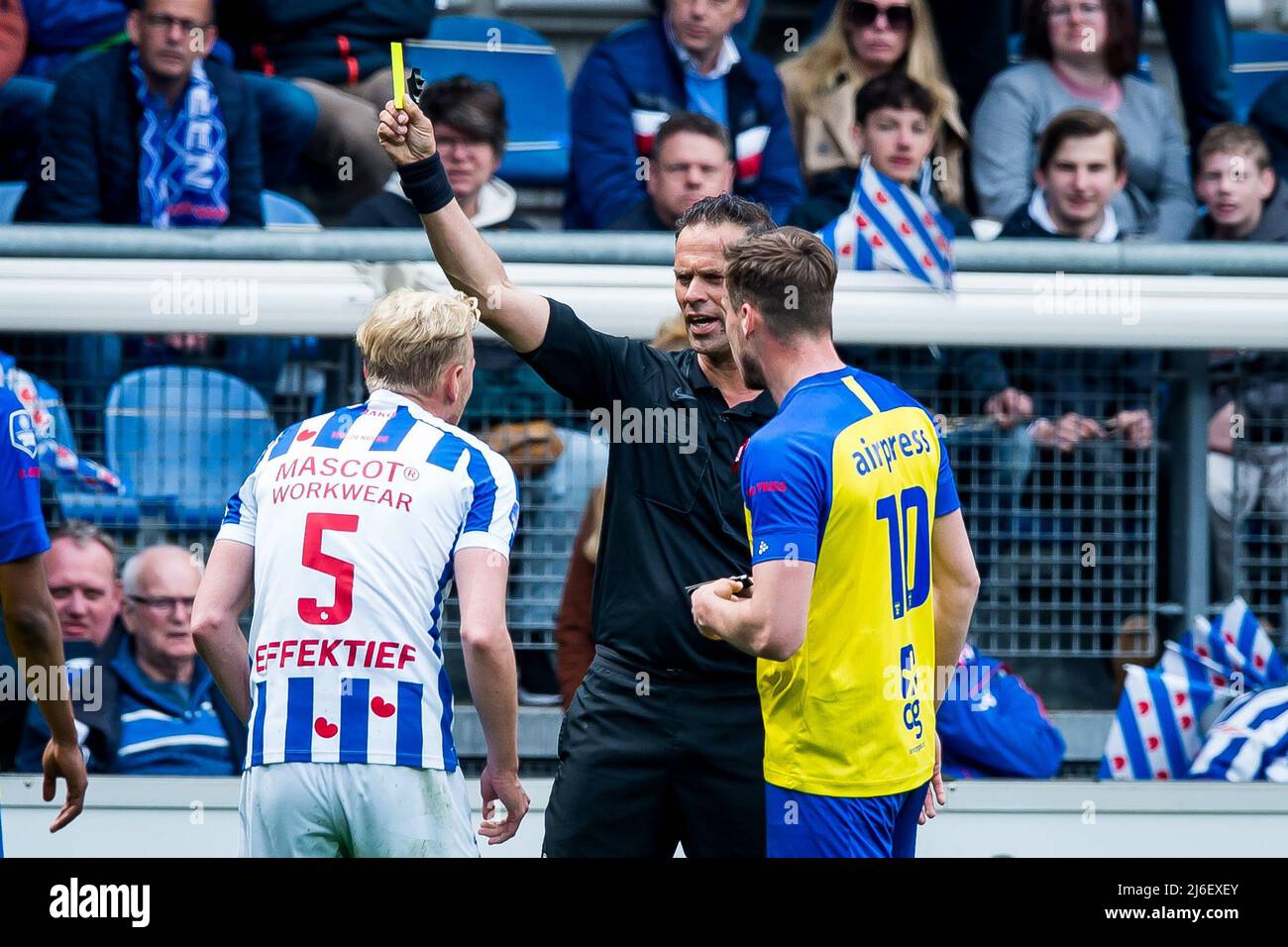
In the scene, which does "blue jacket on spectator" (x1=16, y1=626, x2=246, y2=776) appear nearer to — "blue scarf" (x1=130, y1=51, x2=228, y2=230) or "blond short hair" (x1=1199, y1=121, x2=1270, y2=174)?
"blue scarf" (x1=130, y1=51, x2=228, y2=230)

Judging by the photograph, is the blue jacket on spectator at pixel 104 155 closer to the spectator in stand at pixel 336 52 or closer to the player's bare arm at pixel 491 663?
the spectator in stand at pixel 336 52

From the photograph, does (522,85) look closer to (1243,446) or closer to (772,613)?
(1243,446)

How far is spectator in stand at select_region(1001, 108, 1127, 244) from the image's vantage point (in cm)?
564

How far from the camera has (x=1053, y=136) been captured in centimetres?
567

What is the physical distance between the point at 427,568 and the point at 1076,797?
2.23m

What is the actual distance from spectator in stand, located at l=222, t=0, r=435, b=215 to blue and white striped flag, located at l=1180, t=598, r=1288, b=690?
335cm

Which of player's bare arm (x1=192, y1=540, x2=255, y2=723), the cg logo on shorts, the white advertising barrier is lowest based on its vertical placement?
the white advertising barrier

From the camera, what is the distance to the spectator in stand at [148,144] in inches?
212

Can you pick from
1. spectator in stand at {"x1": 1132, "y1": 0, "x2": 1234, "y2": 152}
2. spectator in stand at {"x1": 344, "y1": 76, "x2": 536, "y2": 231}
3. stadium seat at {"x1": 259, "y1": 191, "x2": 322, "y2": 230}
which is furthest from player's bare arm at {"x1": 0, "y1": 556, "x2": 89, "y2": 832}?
spectator in stand at {"x1": 1132, "y1": 0, "x2": 1234, "y2": 152}

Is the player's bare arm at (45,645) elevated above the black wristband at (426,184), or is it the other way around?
the black wristband at (426,184)

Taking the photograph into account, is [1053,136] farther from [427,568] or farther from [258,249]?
[427,568]

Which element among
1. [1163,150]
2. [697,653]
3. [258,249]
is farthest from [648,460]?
[1163,150]

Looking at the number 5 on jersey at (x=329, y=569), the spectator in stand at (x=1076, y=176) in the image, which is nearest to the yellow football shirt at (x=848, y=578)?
→ the number 5 on jersey at (x=329, y=569)

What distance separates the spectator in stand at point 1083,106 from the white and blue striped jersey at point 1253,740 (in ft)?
6.46
